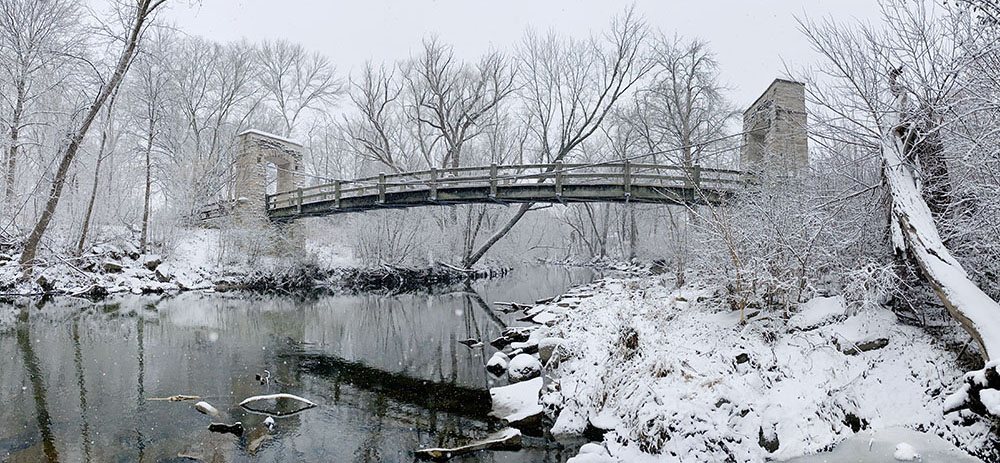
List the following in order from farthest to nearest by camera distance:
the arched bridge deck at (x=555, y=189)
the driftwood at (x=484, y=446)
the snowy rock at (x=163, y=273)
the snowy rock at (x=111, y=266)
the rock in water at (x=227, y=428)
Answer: the snowy rock at (x=163, y=273) < the snowy rock at (x=111, y=266) < the arched bridge deck at (x=555, y=189) < the rock in water at (x=227, y=428) < the driftwood at (x=484, y=446)

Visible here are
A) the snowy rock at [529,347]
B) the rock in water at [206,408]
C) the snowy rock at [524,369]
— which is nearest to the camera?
the rock in water at [206,408]

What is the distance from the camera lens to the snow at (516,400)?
15.6 ft

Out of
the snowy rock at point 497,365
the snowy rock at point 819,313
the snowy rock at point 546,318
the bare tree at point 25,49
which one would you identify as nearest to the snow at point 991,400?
the snowy rock at point 819,313

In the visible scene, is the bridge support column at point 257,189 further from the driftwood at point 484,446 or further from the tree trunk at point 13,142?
the driftwood at point 484,446

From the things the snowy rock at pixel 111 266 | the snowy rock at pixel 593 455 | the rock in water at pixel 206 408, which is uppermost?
the snowy rock at pixel 111 266

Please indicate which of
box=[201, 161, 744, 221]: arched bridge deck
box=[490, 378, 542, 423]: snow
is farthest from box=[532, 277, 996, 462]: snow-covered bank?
box=[201, 161, 744, 221]: arched bridge deck

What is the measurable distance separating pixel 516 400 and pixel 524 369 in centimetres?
95

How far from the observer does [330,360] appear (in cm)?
716

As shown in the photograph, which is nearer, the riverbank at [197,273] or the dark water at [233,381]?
the dark water at [233,381]

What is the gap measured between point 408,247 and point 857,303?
1544 cm

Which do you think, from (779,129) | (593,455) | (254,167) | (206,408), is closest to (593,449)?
(593,455)

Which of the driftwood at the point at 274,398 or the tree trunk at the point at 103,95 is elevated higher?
the tree trunk at the point at 103,95

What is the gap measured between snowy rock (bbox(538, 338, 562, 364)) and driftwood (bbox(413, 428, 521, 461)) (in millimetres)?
1859

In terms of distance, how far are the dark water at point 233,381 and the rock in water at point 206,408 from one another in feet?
0.29
